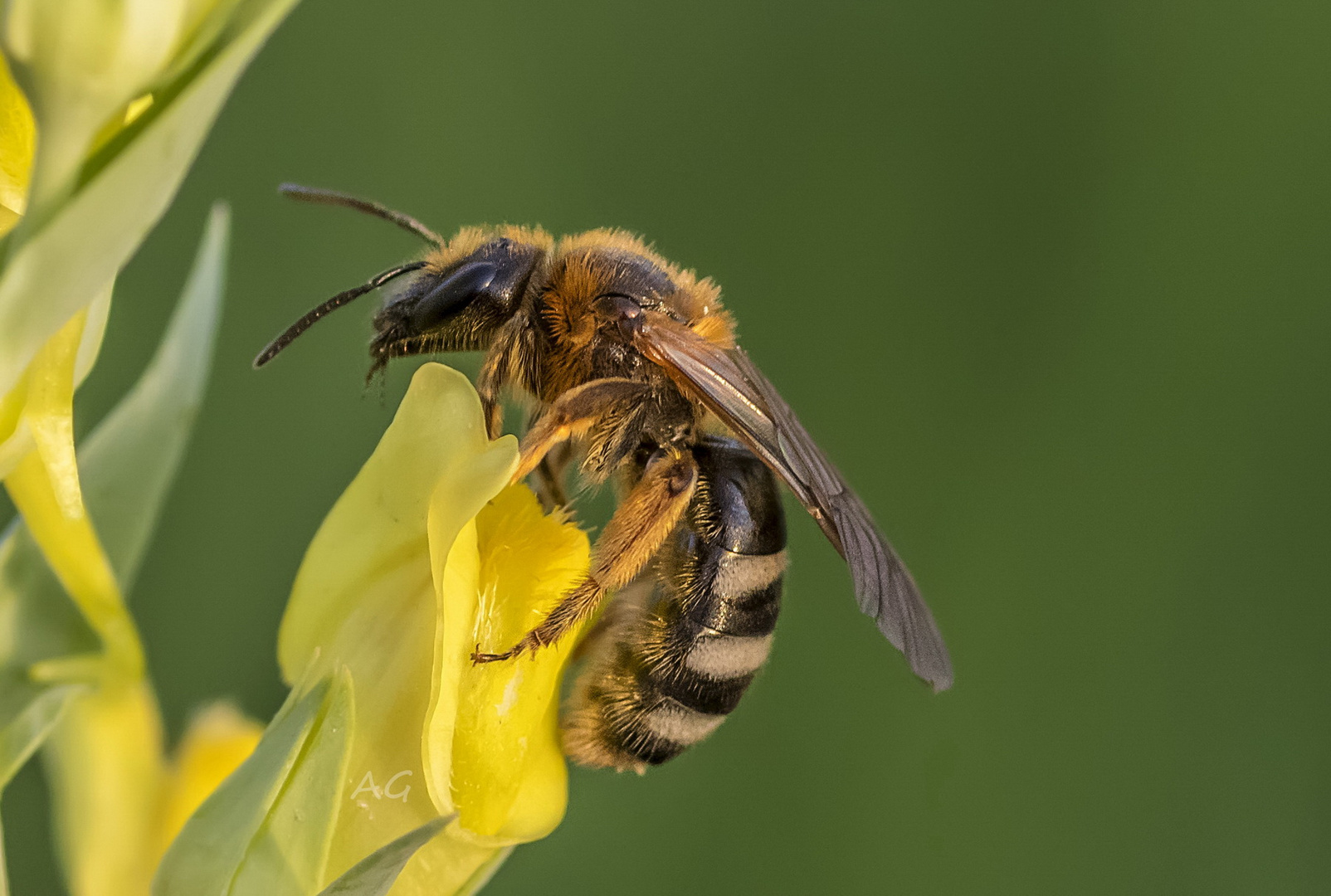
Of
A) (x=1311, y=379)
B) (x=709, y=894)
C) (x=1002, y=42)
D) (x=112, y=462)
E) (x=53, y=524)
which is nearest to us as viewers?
(x=53, y=524)

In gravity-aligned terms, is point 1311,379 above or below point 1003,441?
above

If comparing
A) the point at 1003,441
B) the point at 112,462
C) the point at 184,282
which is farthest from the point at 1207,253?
the point at 112,462

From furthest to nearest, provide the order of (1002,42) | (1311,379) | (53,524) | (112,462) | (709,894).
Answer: (1002,42) < (1311,379) < (709,894) < (112,462) < (53,524)

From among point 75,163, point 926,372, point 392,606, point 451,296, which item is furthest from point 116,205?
point 926,372

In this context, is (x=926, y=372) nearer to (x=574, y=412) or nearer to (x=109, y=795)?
(x=574, y=412)

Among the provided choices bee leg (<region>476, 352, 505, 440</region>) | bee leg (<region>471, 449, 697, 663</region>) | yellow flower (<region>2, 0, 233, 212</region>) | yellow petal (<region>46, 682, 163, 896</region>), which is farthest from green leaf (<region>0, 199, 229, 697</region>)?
yellow flower (<region>2, 0, 233, 212</region>)

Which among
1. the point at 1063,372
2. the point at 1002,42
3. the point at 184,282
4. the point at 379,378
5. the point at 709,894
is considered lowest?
the point at 709,894

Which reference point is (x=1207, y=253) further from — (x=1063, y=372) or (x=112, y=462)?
(x=112, y=462)

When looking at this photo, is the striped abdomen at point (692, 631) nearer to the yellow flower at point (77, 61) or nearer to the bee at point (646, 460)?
the bee at point (646, 460)
